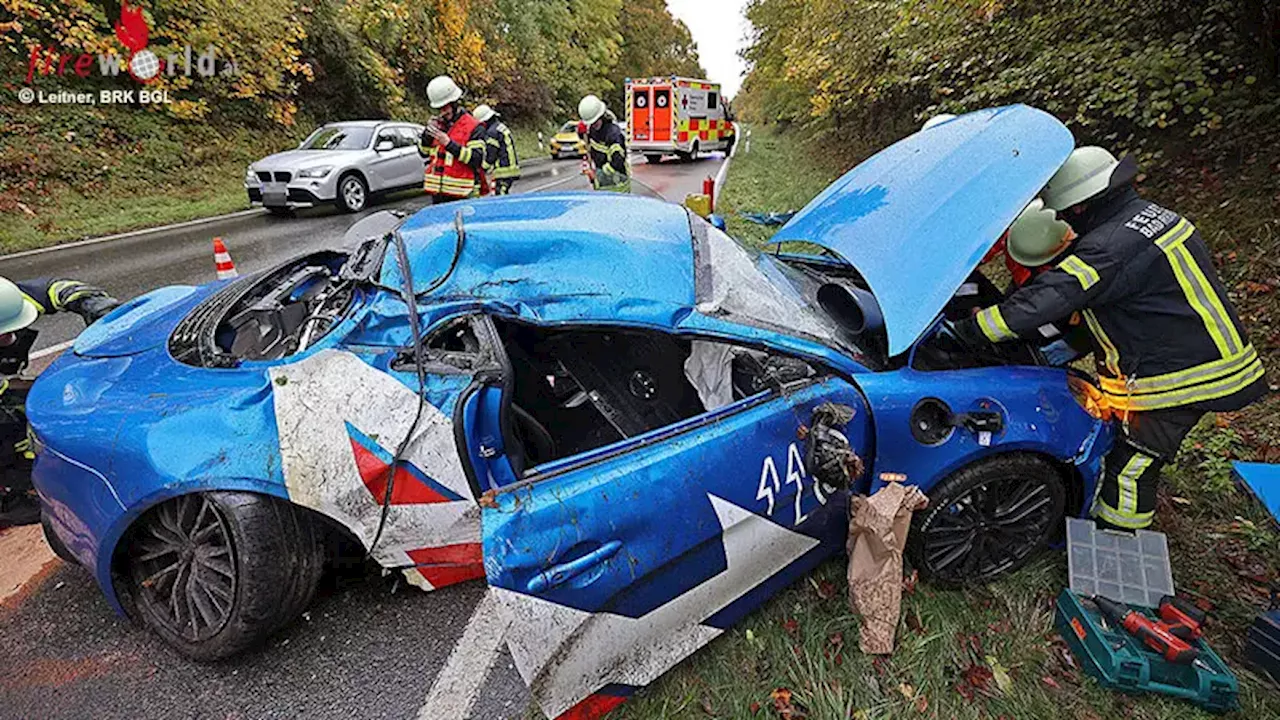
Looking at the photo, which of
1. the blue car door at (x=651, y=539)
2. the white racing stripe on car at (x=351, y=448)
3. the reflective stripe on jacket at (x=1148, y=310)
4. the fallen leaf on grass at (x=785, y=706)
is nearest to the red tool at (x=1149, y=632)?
the reflective stripe on jacket at (x=1148, y=310)

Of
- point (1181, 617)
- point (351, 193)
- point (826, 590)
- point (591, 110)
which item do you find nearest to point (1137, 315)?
point (1181, 617)

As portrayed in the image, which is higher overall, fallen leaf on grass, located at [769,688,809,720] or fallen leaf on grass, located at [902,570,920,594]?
fallen leaf on grass, located at [902,570,920,594]

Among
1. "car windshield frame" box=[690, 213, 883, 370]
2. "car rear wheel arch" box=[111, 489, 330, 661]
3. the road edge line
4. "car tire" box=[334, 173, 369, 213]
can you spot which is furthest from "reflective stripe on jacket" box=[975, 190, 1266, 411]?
"car tire" box=[334, 173, 369, 213]

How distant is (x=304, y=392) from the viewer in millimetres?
2004

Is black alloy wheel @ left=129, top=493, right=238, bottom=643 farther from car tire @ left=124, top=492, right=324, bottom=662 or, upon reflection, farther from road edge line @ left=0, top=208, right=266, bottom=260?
road edge line @ left=0, top=208, right=266, bottom=260

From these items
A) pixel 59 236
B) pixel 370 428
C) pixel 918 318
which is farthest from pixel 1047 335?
pixel 59 236

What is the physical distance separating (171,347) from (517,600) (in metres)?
1.65

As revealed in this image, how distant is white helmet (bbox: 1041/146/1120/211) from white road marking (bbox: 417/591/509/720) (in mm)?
2231

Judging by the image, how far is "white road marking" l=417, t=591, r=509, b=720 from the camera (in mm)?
2026

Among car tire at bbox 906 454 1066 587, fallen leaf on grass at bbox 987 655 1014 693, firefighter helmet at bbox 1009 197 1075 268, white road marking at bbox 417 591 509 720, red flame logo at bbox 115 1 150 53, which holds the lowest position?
fallen leaf on grass at bbox 987 655 1014 693

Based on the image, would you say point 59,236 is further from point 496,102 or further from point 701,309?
point 496,102

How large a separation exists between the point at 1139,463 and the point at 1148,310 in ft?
1.75

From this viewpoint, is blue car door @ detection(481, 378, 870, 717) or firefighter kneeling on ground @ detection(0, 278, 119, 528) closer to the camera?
blue car door @ detection(481, 378, 870, 717)

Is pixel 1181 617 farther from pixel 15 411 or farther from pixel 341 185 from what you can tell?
pixel 341 185
